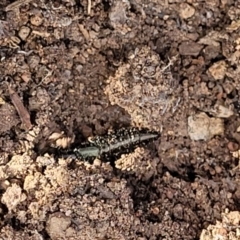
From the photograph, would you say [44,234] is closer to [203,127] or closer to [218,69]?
[203,127]

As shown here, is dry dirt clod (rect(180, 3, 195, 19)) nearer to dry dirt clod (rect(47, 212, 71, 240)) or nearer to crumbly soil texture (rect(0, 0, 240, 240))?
crumbly soil texture (rect(0, 0, 240, 240))

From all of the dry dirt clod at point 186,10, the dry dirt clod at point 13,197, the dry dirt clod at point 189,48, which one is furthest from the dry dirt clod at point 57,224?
the dry dirt clod at point 186,10

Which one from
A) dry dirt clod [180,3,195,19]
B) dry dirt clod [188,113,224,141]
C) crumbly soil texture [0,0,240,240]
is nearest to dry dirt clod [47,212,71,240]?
crumbly soil texture [0,0,240,240]

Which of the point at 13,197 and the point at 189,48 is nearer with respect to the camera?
the point at 13,197

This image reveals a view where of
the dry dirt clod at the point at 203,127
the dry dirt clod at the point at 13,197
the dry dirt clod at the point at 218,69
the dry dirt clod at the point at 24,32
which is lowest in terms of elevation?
the dry dirt clod at the point at 203,127

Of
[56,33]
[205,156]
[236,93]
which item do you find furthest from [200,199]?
[56,33]

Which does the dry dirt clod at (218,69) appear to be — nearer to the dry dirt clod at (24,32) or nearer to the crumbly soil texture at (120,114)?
Result: the crumbly soil texture at (120,114)

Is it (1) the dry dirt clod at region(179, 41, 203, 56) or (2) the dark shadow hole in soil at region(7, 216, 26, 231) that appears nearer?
(2) the dark shadow hole in soil at region(7, 216, 26, 231)

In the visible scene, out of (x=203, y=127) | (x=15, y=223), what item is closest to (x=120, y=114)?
(x=203, y=127)
